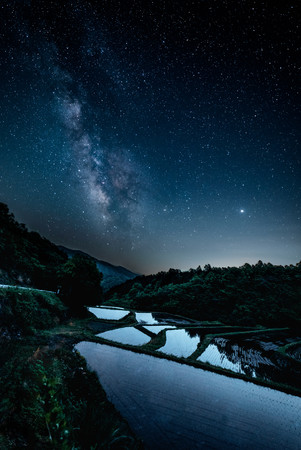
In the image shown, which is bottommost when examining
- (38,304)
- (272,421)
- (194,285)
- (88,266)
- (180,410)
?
(38,304)

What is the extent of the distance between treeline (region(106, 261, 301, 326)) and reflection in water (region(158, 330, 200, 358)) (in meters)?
15.0

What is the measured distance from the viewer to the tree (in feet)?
71.3

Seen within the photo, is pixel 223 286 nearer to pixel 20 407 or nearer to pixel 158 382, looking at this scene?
pixel 158 382

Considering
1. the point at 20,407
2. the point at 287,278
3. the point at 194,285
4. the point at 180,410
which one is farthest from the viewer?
the point at 194,285

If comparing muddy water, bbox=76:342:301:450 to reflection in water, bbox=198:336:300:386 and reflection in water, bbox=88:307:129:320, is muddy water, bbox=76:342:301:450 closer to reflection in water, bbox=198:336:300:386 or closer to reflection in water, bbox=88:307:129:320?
reflection in water, bbox=198:336:300:386

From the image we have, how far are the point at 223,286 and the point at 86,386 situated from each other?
34.3 meters

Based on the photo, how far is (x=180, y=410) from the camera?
6.58 metres

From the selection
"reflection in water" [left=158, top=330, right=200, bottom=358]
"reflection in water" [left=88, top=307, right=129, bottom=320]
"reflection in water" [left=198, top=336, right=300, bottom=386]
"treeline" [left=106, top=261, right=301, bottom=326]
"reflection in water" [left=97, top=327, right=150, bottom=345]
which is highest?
"treeline" [left=106, top=261, right=301, bottom=326]

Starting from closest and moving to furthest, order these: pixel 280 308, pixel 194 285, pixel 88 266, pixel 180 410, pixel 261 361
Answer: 1. pixel 180 410
2. pixel 261 361
3. pixel 88 266
4. pixel 280 308
5. pixel 194 285

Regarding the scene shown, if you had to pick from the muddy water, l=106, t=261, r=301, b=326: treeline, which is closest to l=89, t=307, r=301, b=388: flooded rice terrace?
the muddy water

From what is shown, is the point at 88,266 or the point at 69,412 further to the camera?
the point at 88,266

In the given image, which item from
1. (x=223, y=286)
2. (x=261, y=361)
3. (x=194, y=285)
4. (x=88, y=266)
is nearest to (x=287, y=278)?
(x=223, y=286)

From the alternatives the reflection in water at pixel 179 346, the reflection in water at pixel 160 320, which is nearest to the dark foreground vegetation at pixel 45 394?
the reflection in water at pixel 179 346

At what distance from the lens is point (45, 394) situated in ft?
11.8
